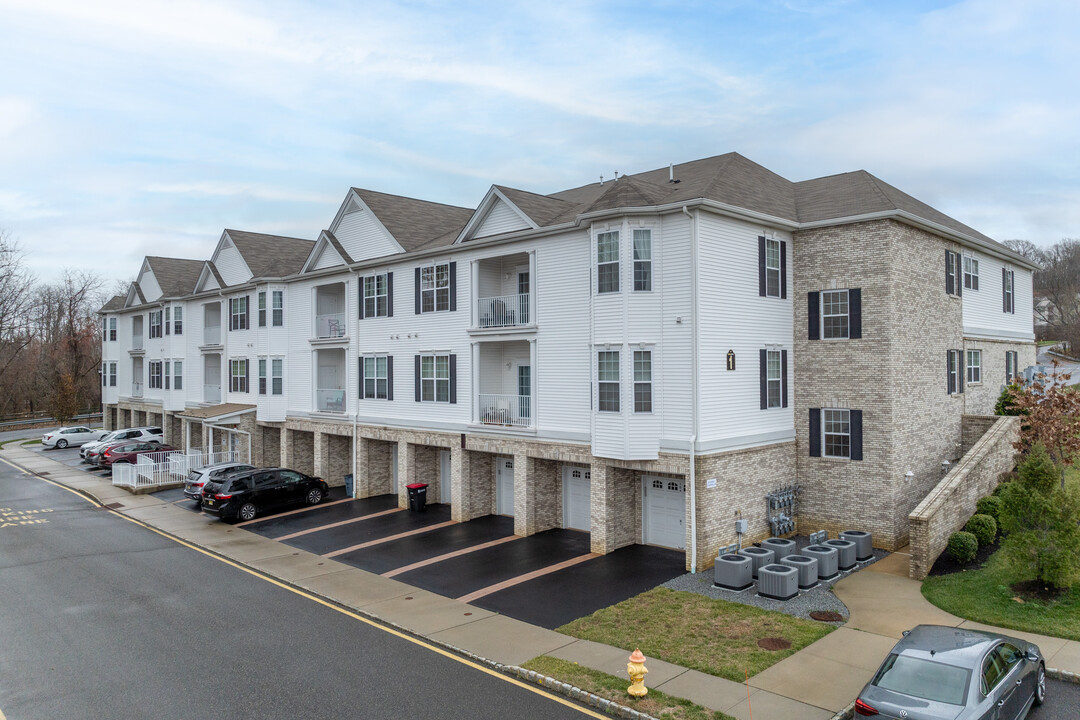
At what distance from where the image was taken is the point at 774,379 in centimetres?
1983

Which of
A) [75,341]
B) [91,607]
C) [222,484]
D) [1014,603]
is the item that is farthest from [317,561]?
[75,341]

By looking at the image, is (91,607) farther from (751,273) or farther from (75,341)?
(75,341)

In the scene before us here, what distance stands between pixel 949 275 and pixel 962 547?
9701 mm

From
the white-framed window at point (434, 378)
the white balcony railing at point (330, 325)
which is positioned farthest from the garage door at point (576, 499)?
the white balcony railing at point (330, 325)

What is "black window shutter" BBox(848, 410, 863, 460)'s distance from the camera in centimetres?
1916

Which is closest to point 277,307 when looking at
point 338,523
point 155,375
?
point 338,523

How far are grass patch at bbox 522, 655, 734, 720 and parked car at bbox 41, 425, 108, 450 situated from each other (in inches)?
1748

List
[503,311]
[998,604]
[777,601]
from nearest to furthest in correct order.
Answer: [998,604] → [777,601] → [503,311]

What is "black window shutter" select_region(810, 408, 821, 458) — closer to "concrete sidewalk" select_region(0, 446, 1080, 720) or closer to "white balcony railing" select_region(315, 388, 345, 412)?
"concrete sidewalk" select_region(0, 446, 1080, 720)

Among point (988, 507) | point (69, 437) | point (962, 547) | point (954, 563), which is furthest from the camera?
point (69, 437)

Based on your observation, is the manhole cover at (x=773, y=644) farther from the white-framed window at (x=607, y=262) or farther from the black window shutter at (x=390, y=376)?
the black window shutter at (x=390, y=376)

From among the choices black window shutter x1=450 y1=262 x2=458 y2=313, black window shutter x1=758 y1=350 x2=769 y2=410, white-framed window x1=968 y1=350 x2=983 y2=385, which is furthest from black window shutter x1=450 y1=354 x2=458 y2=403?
white-framed window x1=968 y1=350 x2=983 y2=385

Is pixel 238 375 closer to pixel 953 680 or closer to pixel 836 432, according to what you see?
pixel 836 432

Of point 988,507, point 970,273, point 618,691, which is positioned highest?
point 970,273
